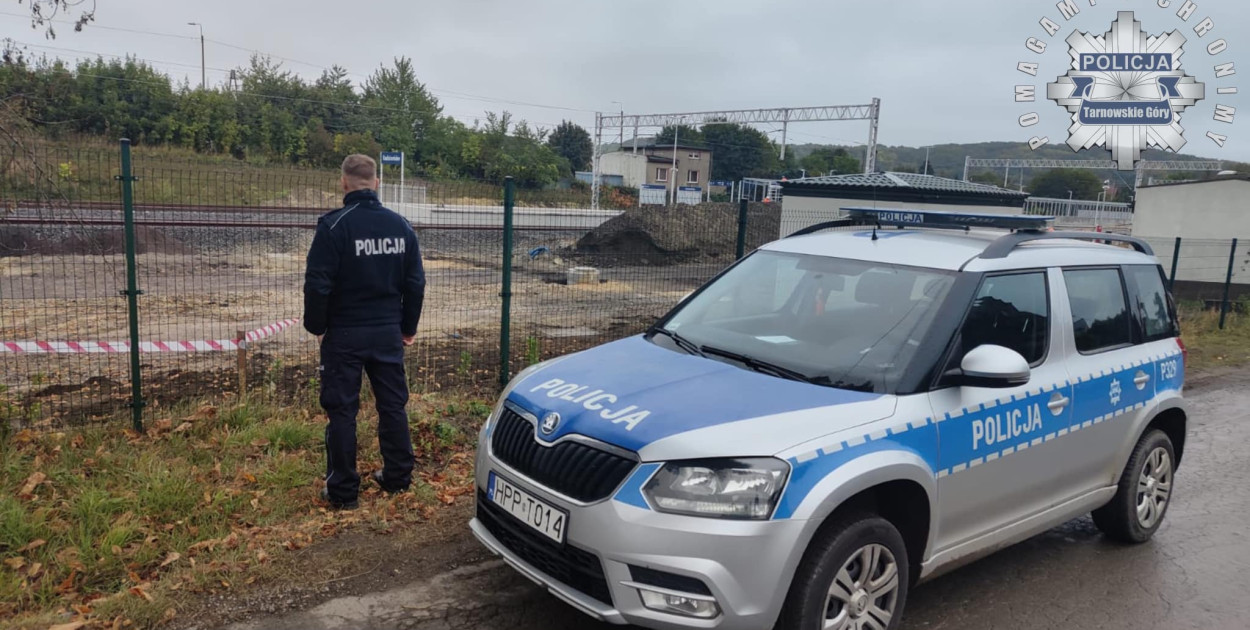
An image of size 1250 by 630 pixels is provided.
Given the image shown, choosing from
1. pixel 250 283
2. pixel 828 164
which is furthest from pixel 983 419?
pixel 828 164

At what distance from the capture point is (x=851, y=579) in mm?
3275

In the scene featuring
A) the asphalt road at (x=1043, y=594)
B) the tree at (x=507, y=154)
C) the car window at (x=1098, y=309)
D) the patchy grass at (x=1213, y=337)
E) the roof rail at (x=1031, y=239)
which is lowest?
the asphalt road at (x=1043, y=594)

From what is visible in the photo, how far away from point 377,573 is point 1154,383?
462cm

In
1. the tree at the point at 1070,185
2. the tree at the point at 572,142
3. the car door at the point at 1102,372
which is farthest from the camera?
the tree at the point at 572,142

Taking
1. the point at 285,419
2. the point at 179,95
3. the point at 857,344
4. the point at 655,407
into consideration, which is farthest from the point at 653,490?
the point at 179,95

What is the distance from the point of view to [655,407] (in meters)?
3.30

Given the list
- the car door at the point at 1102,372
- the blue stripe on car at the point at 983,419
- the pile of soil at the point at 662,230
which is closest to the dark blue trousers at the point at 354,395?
the blue stripe on car at the point at 983,419

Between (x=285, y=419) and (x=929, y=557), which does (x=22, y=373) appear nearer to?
(x=285, y=419)

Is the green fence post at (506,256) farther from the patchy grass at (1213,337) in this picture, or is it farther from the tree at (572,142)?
the tree at (572,142)

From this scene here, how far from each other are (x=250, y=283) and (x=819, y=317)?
51.3 feet

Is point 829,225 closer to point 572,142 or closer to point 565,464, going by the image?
point 565,464

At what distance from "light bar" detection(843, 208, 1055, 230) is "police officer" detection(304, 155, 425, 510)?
286 cm

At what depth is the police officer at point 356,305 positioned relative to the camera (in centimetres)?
460

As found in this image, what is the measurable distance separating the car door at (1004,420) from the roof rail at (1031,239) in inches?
5.0
